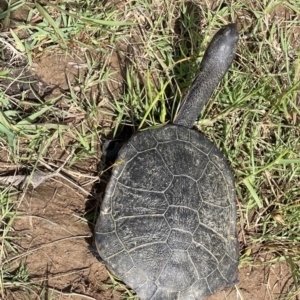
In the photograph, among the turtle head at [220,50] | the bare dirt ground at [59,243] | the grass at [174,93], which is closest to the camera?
the bare dirt ground at [59,243]

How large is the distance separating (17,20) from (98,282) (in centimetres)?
176

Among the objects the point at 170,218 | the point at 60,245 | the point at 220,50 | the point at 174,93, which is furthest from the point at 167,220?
the point at 220,50

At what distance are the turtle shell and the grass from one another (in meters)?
0.32

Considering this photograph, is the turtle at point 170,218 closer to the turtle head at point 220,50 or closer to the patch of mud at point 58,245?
the patch of mud at point 58,245

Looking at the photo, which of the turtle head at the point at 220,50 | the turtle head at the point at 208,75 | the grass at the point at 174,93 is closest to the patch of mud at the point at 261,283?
the grass at the point at 174,93

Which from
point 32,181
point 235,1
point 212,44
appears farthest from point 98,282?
point 235,1

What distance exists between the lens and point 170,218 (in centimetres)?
315

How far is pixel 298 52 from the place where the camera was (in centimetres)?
425

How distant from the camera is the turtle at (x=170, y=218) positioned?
10.3ft

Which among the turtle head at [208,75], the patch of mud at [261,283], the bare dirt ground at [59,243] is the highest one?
the turtle head at [208,75]

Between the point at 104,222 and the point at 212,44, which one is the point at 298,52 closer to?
the point at 212,44

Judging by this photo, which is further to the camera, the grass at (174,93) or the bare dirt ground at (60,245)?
the grass at (174,93)

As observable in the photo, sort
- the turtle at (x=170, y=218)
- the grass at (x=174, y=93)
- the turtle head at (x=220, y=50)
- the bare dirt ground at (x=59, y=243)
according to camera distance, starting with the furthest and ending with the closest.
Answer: the turtle head at (x=220, y=50), the grass at (x=174, y=93), the bare dirt ground at (x=59, y=243), the turtle at (x=170, y=218)

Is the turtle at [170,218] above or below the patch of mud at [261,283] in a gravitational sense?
above
